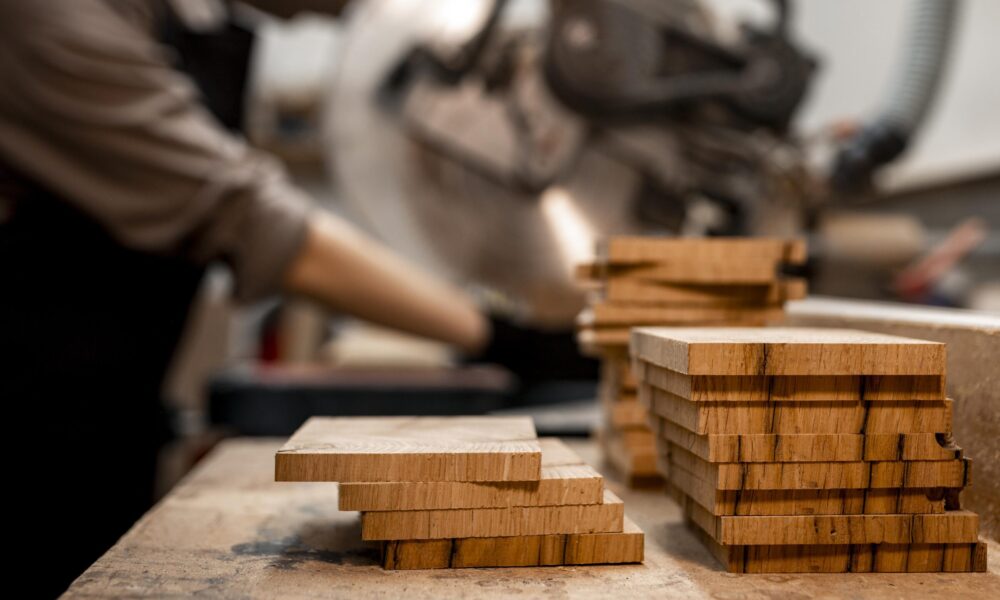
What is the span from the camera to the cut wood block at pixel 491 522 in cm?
74

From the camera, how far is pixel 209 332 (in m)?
3.63

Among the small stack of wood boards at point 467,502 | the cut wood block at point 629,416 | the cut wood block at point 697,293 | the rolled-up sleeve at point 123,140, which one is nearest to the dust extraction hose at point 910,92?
the cut wood block at point 697,293

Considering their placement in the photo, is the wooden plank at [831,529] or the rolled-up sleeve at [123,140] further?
the rolled-up sleeve at [123,140]

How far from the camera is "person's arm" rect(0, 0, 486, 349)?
4.25 feet

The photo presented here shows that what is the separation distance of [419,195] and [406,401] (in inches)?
21.7

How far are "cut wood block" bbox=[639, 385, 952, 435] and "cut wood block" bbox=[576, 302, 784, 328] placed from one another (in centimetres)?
33

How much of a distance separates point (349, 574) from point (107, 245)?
1020mm

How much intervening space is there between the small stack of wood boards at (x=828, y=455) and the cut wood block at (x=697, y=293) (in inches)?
12.3

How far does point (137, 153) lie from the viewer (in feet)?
4.47

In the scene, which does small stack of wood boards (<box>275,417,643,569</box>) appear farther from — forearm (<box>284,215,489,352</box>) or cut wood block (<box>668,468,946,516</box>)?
forearm (<box>284,215,489,352</box>)

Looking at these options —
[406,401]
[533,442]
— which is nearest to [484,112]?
[406,401]

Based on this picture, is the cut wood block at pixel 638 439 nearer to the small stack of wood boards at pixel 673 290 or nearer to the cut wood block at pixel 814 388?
the small stack of wood boards at pixel 673 290

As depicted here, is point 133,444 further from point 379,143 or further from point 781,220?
point 781,220

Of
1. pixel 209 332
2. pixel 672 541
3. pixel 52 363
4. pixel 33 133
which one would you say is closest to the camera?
pixel 672 541
